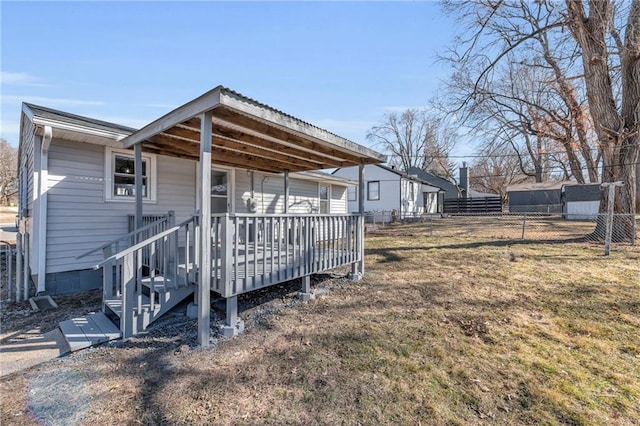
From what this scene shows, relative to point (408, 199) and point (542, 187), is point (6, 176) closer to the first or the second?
point (408, 199)

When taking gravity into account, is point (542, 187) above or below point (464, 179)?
below

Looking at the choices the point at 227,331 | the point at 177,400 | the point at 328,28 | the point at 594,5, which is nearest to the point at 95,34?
the point at 328,28

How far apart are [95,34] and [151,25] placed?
4.17ft

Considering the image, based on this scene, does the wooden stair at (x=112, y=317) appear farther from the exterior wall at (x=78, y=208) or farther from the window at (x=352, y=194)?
the window at (x=352, y=194)

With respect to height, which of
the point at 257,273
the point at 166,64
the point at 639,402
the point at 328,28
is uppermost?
the point at 328,28

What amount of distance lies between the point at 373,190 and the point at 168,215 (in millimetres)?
19896

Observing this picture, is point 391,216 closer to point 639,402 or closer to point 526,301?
point 526,301

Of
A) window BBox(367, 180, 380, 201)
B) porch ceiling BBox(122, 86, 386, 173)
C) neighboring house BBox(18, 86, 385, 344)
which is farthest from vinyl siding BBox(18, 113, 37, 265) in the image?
window BBox(367, 180, 380, 201)

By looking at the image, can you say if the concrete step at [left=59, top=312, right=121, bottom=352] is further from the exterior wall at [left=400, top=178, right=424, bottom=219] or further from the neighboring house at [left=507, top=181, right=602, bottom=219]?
the neighboring house at [left=507, top=181, right=602, bottom=219]

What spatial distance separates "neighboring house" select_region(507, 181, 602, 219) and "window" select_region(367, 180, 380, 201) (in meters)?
11.6

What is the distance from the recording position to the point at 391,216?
19.8 m

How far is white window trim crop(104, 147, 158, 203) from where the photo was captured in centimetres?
588

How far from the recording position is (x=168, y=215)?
4.75 metres

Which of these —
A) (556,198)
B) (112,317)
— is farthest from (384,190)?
(112,317)
